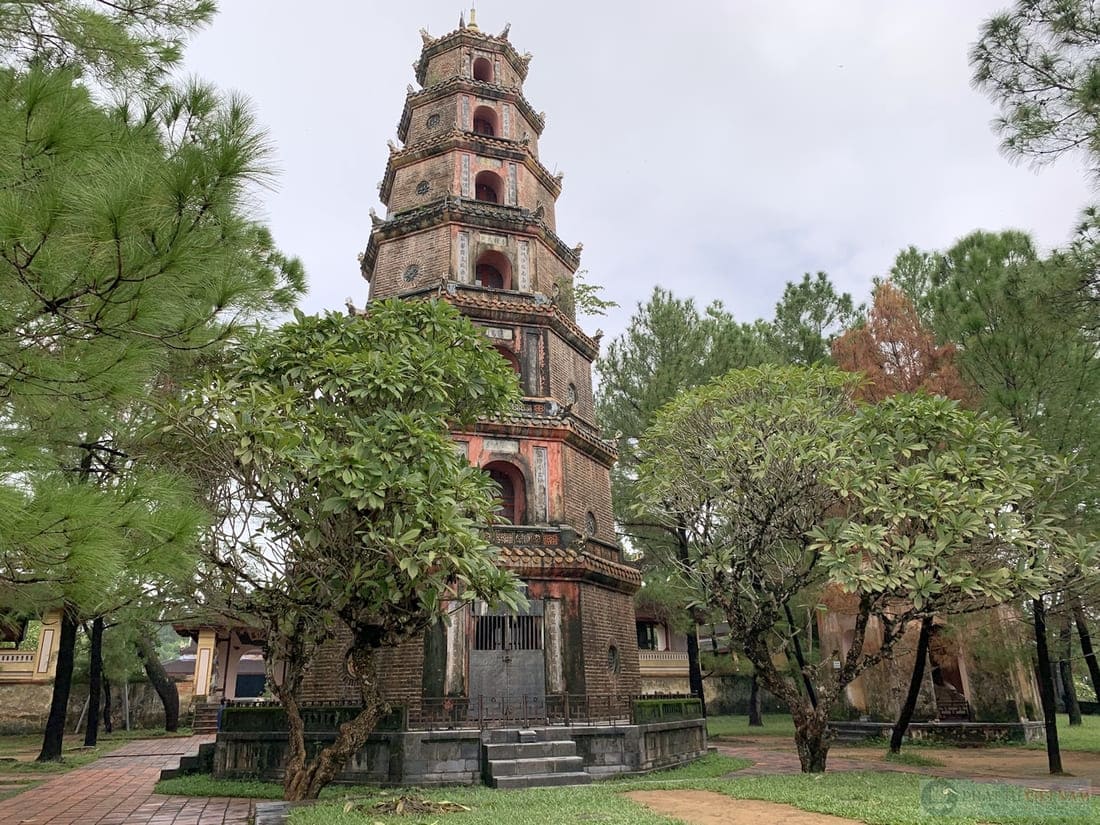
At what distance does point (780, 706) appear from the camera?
3020cm

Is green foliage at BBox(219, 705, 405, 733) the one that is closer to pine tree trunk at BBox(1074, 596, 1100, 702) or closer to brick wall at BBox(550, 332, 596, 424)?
brick wall at BBox(550, 332, 596, 424)

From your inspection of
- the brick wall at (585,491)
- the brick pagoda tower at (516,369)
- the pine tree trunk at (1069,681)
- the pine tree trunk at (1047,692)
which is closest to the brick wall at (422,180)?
the brick pagoda tower at (516,369)

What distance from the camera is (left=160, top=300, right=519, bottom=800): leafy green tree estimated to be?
30.2 feet

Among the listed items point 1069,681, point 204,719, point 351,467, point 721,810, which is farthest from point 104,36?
point 1069,681

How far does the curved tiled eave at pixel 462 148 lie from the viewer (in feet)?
60.8

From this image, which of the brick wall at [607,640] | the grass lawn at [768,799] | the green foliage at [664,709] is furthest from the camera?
the brick wall at [607,640]

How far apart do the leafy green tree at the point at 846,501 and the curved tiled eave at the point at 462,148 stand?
9.21 metres

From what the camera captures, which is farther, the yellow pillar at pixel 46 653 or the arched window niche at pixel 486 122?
the yellow pillar at pixel 46 653

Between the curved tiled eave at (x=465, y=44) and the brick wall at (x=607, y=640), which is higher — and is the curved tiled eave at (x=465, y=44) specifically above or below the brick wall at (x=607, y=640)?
above

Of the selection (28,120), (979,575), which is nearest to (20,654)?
(28,120)

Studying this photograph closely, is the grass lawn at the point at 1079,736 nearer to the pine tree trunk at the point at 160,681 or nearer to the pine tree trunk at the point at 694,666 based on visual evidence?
the pine tree trunk at the point at 694,666

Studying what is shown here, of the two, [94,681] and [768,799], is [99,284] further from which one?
[94,681]

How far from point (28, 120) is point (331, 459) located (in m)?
5.37

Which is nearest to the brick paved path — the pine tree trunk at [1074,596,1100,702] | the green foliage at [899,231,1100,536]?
the green foliage at [899,231,1100,536]
